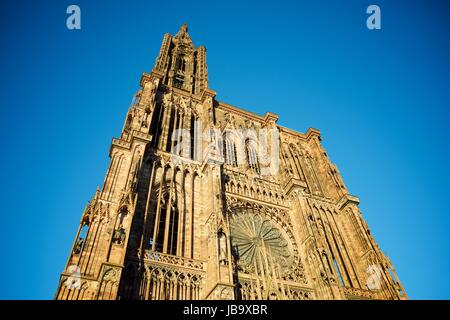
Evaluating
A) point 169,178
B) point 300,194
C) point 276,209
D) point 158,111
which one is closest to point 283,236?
point 276,209

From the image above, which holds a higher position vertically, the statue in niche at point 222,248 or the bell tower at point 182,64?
the bell tower at point 182,64

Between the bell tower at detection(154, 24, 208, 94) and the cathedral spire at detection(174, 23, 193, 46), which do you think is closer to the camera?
the bell tower at detection(154, 24, 208, 94)

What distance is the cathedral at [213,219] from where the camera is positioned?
1259cm

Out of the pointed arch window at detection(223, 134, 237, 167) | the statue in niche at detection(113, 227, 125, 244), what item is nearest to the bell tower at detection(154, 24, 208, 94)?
the pointed arch window at detection(223, 134, 237, 167)

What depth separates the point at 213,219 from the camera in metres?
15.3

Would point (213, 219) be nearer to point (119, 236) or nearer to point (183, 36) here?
point (119, 236)

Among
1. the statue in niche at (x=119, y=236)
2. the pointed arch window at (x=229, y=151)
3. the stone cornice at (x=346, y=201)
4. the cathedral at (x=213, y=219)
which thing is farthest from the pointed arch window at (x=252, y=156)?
the statue in niche at (x=119, y=236)

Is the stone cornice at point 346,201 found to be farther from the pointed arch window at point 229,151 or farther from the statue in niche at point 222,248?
the statue in niche at point 222,248

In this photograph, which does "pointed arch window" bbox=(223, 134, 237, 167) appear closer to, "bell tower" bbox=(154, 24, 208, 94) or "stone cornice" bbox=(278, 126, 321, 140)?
"bell tower" bbox=(154, 24, 208, 94)

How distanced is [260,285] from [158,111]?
45.9 ft

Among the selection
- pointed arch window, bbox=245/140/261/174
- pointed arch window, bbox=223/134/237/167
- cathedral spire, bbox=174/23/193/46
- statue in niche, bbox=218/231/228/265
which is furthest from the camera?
cathedral spire, bbox=174/23/193/46

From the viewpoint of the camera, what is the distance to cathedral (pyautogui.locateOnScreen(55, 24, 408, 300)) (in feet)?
41.3

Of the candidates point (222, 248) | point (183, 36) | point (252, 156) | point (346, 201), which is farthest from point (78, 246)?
point (183, 36)

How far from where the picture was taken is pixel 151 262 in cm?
1330
